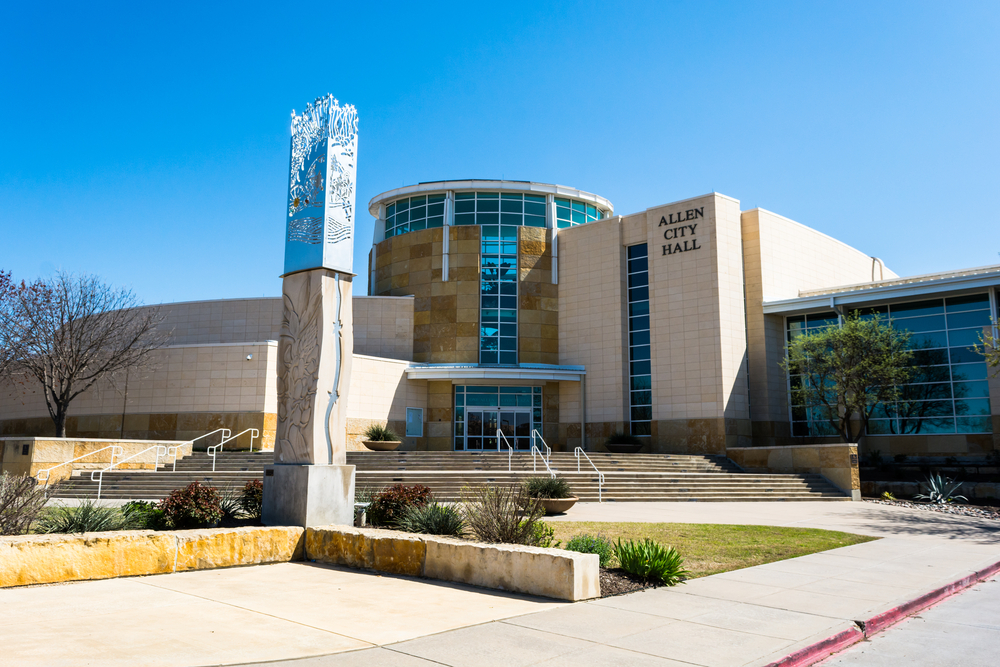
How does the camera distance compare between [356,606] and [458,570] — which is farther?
[458,570]

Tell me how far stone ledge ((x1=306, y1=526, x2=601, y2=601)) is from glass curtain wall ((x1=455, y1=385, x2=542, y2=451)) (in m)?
28.0

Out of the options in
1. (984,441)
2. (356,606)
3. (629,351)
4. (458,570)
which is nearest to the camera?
(356,606)

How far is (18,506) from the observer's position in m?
9.69

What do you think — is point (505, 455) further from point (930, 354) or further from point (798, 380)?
point (930, 354)

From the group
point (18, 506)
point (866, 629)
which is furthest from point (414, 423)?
point (866, 629)

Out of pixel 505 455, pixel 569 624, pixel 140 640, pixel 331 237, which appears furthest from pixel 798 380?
pixel 140 640

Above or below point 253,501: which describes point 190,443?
above

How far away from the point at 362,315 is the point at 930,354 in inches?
1093

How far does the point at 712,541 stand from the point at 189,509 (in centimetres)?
890

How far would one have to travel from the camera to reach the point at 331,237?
1254cm

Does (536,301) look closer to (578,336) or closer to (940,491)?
(578,336)

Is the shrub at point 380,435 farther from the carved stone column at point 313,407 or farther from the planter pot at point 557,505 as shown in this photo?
the carved stone column at point 313,407

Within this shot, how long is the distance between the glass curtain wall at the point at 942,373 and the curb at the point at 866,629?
2381 cm

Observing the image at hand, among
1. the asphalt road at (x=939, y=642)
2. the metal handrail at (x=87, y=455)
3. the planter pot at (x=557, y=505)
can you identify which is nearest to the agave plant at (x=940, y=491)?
the planter pot at (x=557, y=505)
